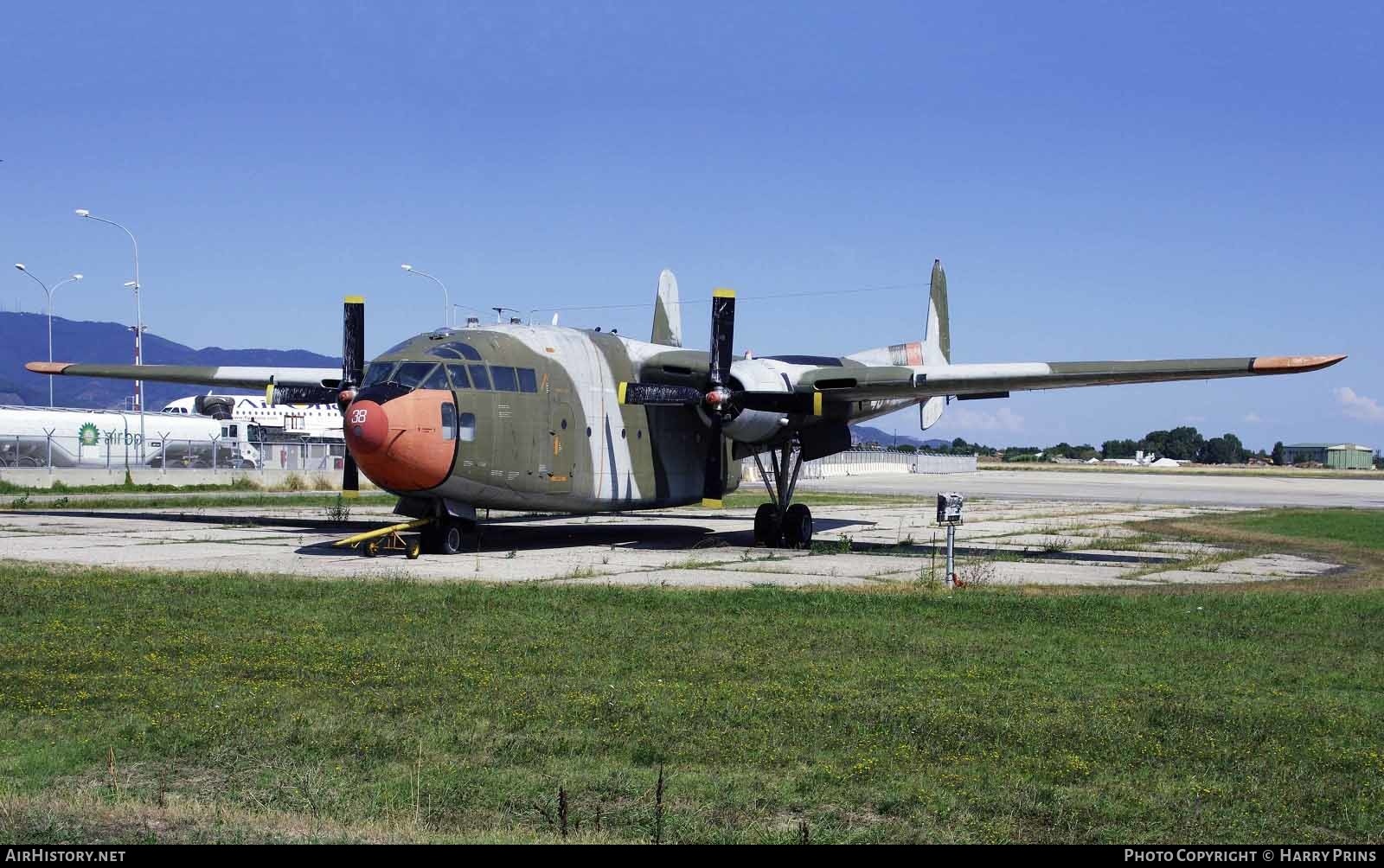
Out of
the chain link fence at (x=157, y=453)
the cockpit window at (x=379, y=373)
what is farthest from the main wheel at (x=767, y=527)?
the chain link fence at (x=157, y=453)

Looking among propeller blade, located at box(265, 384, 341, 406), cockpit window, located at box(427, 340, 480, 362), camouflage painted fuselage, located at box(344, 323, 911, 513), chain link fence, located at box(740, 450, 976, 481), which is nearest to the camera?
camouflage painted fuselage, located at box(344, 323, 911, 513)

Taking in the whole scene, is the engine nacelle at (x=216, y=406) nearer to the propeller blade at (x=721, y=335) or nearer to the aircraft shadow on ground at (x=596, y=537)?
the aircraft shadow on ground at (x=596, y=537)

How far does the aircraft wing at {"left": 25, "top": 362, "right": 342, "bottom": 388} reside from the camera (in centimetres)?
2912

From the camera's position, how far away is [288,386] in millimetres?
29281

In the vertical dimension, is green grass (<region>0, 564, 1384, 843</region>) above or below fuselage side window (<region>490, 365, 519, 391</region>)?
below

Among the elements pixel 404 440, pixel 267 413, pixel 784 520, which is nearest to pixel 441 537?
pixel 404 440

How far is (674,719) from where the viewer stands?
32.0ft

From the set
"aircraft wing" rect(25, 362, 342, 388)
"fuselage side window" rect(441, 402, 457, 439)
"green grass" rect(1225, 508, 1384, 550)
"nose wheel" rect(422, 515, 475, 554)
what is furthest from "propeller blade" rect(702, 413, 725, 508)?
"green grass" rect(1225, 508, 1384, 550)

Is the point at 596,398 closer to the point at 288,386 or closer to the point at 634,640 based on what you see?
the point at 288,386

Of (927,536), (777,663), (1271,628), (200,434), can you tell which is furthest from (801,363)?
(200,434)

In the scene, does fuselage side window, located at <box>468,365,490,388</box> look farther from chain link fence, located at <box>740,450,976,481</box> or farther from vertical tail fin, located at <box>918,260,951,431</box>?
chain link fence, located at <box>740,450,976,481</box>

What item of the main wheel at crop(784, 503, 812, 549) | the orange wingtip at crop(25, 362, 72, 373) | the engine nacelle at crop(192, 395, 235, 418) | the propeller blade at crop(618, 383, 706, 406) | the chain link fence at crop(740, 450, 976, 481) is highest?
the engine nacelle at crop(192, 395, 235, 418)

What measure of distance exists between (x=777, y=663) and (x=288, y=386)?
1991cm

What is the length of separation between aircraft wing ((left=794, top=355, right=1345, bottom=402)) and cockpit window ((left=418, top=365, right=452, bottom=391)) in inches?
308
